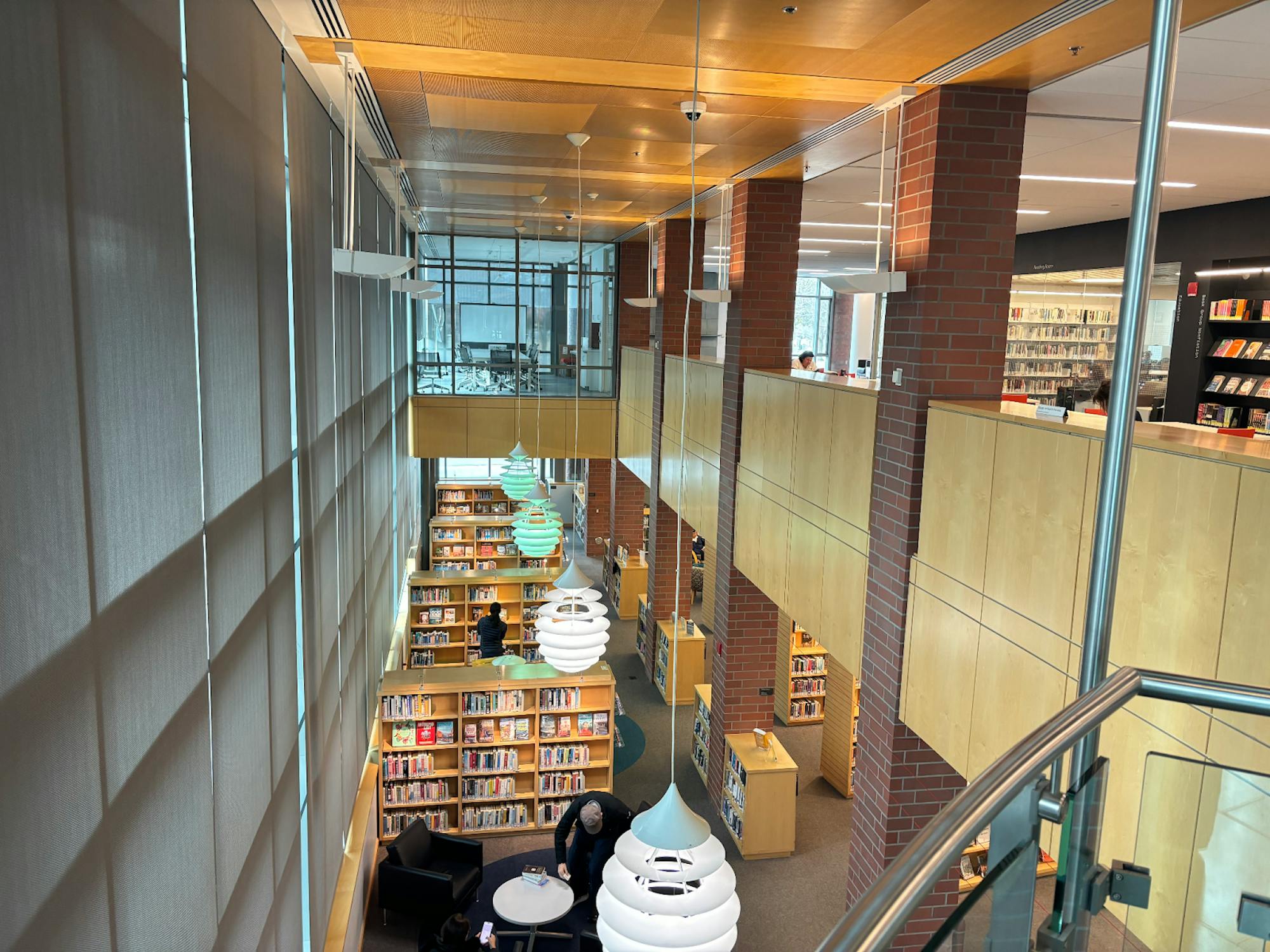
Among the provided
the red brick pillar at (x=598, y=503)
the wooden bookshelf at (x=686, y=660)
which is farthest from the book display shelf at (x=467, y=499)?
the wooden bookshelf at (x=686, y=660)

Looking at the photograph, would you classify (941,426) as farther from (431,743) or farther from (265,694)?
(431,743)

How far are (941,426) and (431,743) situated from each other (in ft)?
18.9

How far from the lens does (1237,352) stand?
7.79 metres

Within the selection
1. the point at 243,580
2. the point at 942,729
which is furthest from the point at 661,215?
the point at 243,580

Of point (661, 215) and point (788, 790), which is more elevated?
point (661, 215)

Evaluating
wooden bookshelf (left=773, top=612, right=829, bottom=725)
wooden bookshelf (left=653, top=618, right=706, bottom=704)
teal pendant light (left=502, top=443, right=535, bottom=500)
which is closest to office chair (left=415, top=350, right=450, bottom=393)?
teal pendant light (left=502, top=443, right=535, bottom=500)

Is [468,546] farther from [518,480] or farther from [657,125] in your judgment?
[657,125]

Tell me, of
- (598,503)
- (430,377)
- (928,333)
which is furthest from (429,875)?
(598,503)

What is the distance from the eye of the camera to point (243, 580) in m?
3.32

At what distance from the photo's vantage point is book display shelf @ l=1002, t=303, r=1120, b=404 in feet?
36.0

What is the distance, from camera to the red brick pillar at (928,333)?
4.72 metres

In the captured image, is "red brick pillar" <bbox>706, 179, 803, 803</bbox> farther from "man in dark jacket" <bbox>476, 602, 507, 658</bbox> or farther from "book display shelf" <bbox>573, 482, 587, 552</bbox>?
"book display shelf" <bbox>573, 482, 587, 552</bbox>

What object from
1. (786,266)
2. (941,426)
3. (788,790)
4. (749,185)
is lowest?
(788,790)

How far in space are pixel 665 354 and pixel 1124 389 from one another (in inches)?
375
